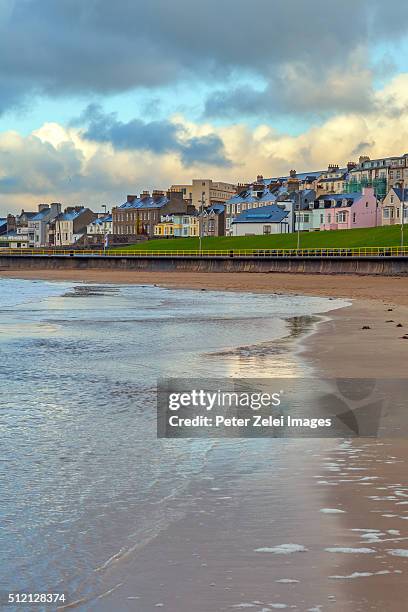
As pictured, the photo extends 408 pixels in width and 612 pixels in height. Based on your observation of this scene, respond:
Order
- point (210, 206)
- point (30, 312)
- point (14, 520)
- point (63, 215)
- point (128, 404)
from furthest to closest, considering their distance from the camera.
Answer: point (63, 215)
point (210, 206)
point (30, 312)
point (128, 404)
point (14, 520)

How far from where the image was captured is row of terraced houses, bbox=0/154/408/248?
129000 mm

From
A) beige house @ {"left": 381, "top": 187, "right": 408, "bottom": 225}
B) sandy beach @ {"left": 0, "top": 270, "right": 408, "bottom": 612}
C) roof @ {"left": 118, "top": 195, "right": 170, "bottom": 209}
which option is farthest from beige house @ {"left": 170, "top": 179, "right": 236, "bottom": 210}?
sandy beach @ {"left": 0, "top": 270, "right": 408, "bottom": 612}

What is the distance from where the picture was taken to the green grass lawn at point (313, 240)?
106 meters

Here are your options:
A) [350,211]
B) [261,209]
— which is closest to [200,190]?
[261,209]

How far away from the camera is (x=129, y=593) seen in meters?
4.52

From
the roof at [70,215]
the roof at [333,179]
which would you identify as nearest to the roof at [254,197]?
the roof at [333,179]

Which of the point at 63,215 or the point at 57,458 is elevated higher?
the point at 63,215

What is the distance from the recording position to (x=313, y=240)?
114812 millimetres

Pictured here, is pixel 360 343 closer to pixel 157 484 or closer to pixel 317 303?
pixel 157 484

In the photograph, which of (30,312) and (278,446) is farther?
(30,312)

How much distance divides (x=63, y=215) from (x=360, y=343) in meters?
183

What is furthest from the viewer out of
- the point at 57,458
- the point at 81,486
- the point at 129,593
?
→ the point at 57,458

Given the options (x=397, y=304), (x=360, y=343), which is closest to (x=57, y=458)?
(x=360, y=343)

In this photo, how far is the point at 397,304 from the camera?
110 feet
